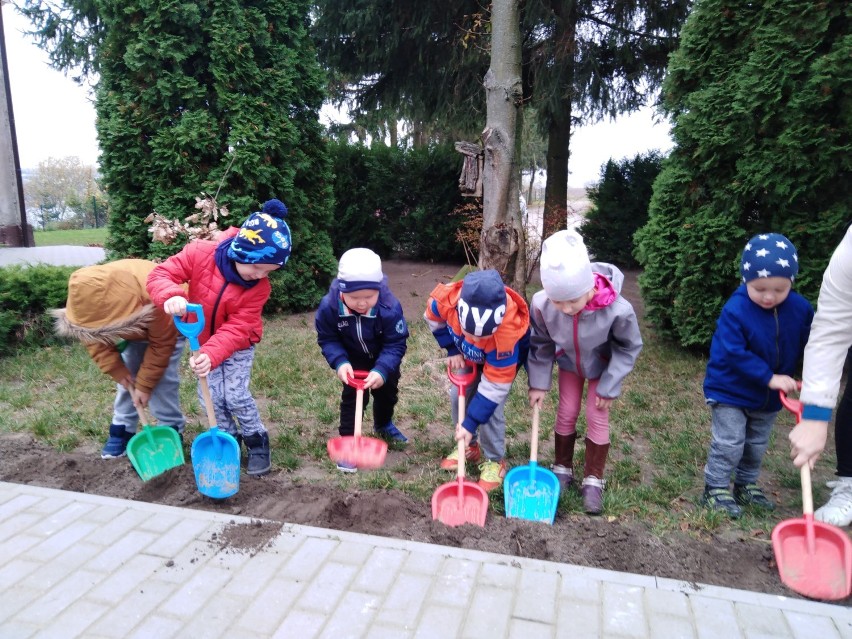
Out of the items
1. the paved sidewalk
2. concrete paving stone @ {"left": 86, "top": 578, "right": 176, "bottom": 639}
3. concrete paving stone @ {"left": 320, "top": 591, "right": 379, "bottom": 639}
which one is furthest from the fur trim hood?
concrete paving stone @ {"left": 320, "top": 591, "right": 379, "bottom": 639}

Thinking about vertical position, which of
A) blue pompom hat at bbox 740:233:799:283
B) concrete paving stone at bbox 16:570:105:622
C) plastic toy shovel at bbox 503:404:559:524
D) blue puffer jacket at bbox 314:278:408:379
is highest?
blue pompom hat at bbox 740:233:799:283

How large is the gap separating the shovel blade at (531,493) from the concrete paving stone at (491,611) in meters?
0.61

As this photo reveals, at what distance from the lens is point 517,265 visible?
255 inches

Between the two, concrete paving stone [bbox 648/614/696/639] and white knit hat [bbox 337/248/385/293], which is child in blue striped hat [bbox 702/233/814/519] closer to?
concrete paving stone [bbox 648/614/696/639]

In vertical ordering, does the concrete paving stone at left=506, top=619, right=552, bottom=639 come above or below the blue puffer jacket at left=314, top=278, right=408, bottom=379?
below

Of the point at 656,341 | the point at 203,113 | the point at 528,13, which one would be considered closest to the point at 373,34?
the point at 528,13

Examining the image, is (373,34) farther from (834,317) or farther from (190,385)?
(834,317)

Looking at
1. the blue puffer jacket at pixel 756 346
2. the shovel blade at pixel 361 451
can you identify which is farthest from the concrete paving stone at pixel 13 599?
the blue puffer jacket at pixel 756 346

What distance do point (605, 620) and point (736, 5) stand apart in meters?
4.94

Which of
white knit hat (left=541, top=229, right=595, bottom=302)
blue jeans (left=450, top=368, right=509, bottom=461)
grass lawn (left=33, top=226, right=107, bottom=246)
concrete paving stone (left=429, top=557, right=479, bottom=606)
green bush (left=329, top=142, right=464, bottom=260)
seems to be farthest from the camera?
grass lawn (left=33, top=226, right=107, bottom=246)

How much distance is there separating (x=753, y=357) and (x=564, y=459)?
1.13 meters

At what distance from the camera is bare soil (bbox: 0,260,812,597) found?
2836 mm

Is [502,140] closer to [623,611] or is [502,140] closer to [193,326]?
[193,326]

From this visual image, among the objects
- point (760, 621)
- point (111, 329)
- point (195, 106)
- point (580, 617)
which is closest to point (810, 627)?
point (760, 621)
